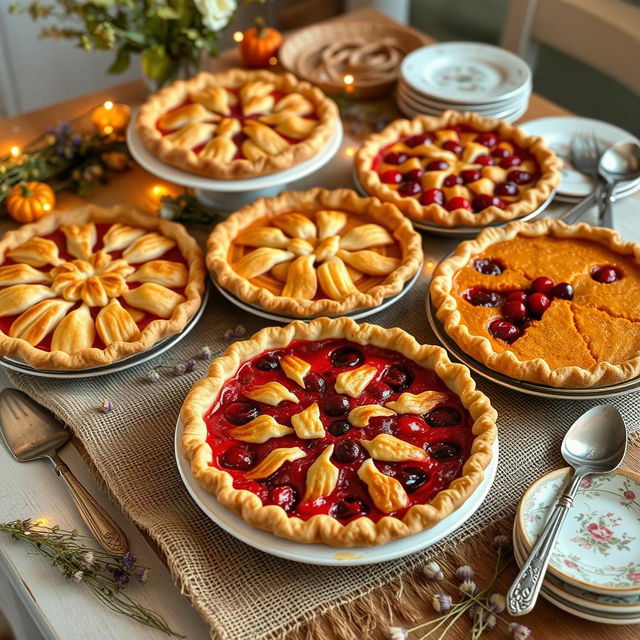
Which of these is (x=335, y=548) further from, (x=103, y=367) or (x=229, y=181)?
(x=229, y=181)

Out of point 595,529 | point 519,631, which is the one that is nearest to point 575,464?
point 595,529

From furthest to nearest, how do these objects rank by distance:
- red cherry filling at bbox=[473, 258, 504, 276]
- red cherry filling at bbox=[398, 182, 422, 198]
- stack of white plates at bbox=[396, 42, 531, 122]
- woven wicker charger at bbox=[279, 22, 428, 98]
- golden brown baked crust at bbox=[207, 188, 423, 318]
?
woven wicker charger at bbox=[279, 22, 428, 98] < stack of white plates at bbox=[396, 42, 531, 122] < red cherry filling at bbox=[398, 182, 422, 198] < red cherry filling at bbox=[473, 258, 504, 276] < golden brown baked crust at bbox=[207, 188, 423, 318]

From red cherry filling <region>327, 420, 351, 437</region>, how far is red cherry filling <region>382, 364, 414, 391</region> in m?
0.18

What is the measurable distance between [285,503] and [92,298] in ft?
3.02

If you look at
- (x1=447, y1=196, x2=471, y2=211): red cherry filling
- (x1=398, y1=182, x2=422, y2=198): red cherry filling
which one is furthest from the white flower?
(x1=447, y1=196, x2=471, y2=211): red cherry filling

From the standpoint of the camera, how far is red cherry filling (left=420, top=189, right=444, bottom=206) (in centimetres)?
258

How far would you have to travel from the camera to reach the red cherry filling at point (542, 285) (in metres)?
2.24

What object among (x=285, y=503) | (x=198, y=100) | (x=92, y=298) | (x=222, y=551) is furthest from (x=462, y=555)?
(x=198, y=100)

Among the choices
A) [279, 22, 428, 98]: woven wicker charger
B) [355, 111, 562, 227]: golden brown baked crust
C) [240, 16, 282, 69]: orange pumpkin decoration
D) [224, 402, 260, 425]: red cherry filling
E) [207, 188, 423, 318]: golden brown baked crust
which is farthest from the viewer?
[240, 16, 282, 69]: orange pumpkin decoration

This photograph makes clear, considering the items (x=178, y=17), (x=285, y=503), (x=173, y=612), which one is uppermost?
(x=178, y=17)

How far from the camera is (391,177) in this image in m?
2.70

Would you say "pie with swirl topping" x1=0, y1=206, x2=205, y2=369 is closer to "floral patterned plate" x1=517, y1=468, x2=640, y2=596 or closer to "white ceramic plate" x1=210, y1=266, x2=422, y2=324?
"white ceramic plate" x1=210, y1=266, x2=422, y2=324

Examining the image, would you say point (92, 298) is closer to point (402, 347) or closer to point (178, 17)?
point (402, 347)

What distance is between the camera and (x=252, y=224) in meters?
2.57
